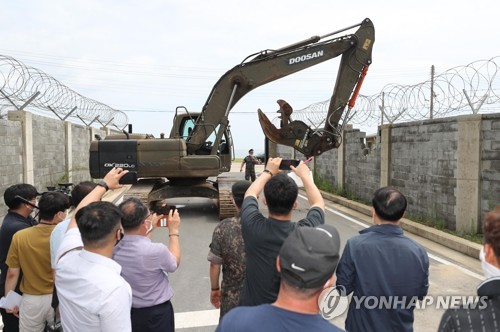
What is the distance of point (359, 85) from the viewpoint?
9969 mm

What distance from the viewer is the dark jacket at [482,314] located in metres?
1.53

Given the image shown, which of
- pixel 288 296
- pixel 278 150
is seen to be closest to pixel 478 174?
pixel 288 296

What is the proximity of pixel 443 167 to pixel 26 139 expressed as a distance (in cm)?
938

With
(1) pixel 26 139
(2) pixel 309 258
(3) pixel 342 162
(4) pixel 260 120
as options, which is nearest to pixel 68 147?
(1) pixel 26 139

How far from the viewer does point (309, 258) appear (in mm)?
1484

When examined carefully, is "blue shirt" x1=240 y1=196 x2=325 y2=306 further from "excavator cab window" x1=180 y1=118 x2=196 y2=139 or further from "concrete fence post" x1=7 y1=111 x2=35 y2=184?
"concrete fence post" x1=7 y1=111 x2=35 y2=184

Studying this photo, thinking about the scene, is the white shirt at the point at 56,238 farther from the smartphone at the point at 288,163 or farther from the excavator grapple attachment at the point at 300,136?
the excavator grapple attachment at the point at 300,136

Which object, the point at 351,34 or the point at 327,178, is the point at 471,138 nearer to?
the point at 351,34

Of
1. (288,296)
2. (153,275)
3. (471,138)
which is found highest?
(471,138)

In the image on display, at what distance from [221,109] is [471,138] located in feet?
17.8

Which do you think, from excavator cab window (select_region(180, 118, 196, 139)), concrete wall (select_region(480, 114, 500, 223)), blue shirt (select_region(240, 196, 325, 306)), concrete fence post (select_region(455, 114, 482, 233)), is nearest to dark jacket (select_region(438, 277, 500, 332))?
blue shirt (select_region(240, 196, 325, 306))

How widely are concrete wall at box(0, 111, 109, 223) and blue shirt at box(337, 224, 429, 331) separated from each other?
778 cm

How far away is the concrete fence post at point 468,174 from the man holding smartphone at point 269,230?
240 inches

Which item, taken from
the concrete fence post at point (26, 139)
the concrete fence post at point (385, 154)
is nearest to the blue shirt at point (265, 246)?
the concrete fence post at point (385, 154)
